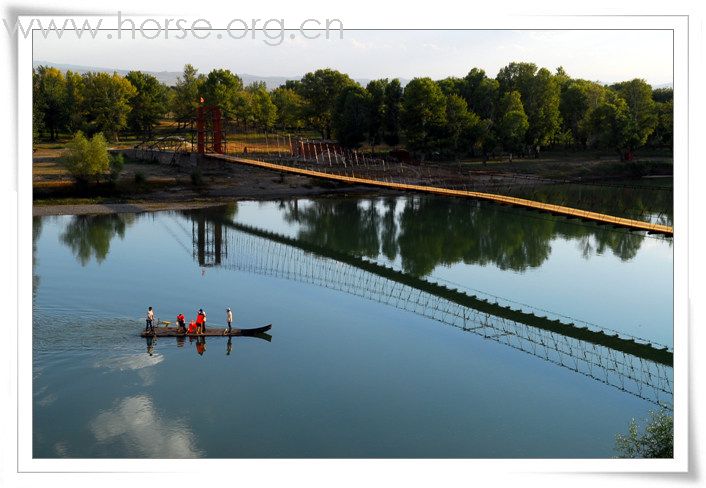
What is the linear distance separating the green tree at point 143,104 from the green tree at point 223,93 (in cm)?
275

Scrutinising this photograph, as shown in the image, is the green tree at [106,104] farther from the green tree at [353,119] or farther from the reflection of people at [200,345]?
the reflection of people at [200,345]

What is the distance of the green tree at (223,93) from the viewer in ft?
133

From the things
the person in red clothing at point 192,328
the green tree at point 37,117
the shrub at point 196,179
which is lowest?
the person in red clothing at point 192,328

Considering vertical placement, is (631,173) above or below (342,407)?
above

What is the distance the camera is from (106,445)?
31.3 ft

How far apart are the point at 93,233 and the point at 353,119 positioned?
19.2 meters

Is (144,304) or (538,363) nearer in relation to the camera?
(538,363)

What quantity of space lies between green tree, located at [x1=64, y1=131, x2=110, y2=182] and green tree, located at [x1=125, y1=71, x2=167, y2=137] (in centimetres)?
1188

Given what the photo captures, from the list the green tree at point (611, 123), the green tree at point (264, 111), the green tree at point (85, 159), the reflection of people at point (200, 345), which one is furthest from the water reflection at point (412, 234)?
the green tree at point (264, 111)

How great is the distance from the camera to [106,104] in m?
38.2

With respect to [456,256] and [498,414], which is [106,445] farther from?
[456,256]

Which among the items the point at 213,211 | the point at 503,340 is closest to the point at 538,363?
the point at 503,340
